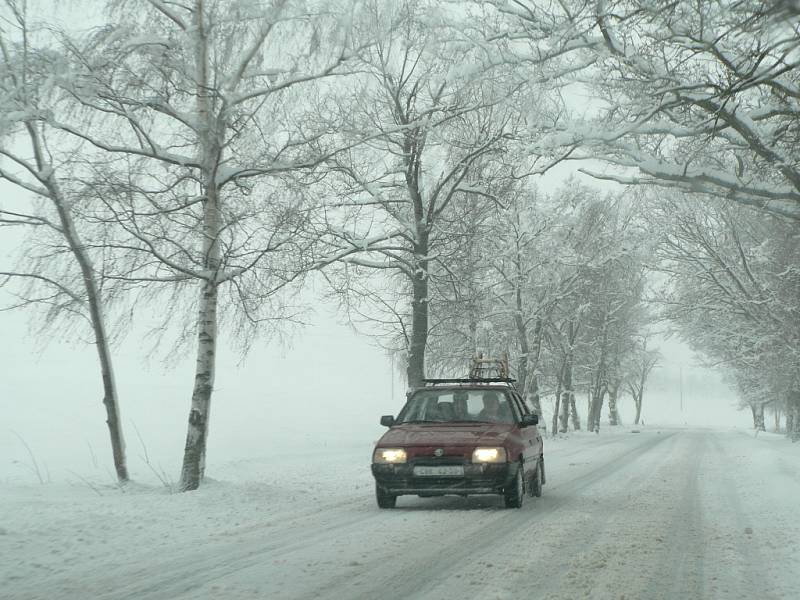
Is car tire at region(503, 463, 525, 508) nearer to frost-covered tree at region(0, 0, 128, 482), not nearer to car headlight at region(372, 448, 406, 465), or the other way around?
car headlight at region(372, 448, 406, 465)

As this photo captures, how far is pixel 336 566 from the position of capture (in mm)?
6816

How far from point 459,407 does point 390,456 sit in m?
1.92

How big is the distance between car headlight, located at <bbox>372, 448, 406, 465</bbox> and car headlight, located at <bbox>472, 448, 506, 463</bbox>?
91 centimetres

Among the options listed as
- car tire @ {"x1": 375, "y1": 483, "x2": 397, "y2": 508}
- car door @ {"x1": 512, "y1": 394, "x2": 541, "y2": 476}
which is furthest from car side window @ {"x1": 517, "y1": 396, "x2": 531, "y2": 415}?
car tire @ {"x1": 375, "y1": 483, "x2": 397, "y2": 508}

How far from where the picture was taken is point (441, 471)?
10633mm

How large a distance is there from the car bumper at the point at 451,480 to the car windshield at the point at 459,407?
1.52 m

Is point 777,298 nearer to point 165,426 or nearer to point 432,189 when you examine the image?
point 432,189

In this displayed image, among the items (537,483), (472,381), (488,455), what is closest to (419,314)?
(472,381)

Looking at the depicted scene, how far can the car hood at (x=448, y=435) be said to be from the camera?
10.8 meters

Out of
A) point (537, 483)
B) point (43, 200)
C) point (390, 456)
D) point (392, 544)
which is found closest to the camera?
point (392, 544)

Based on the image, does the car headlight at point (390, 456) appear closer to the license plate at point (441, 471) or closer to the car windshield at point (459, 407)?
the license plate at point (441, 471)

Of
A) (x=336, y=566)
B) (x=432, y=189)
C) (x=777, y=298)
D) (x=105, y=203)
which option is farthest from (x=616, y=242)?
(x=336, y=566)

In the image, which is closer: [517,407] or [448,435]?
[448,435]

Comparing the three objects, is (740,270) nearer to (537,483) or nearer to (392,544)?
(537,483)
